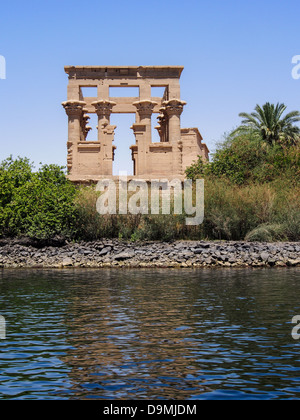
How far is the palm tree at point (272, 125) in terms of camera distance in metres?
50.5

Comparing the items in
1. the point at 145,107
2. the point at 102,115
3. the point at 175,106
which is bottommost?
the point at 102,115

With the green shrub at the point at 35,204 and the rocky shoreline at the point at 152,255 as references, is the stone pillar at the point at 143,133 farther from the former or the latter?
the rocky shoreline at the point at 152,255

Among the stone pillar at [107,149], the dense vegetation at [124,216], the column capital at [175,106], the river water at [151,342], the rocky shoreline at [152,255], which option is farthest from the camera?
the column capital at [175,106]

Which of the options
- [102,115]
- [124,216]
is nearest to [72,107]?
[102,115]

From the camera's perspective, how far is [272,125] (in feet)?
166

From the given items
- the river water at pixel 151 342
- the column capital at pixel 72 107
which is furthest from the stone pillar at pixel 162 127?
the river water at pixel 151 342

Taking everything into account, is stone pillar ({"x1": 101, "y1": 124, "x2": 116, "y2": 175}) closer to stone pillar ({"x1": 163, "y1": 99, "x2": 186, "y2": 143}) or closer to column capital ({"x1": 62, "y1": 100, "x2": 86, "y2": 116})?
column capital ({"x1": 62, "y1": 100, "x2": 86, "y2": 116})

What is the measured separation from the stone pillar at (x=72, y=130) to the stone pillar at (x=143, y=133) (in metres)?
4.09

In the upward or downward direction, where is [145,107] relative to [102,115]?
upward

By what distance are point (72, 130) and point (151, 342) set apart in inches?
1289

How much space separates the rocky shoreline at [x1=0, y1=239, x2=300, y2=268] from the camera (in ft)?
90.1

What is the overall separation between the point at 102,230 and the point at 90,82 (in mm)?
12535

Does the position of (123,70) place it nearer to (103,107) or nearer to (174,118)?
(103,107)

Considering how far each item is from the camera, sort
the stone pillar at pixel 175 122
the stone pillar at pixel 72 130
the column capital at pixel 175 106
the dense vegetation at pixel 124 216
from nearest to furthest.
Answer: the dense vegetation at pixel 124 216 < the stone pillar at pixel 72 130 < the stone pillar at pixel 175 122 < the column capital at pixel 175 106
